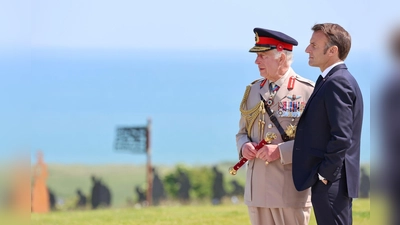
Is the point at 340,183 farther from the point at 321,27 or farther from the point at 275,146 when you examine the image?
the point at 321,27

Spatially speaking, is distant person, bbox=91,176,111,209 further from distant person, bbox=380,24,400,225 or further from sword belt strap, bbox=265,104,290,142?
distant person, bbox=380,24,400,225

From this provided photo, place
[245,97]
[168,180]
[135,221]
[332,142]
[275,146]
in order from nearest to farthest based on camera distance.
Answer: [332,142]
[275,146]
[245,97]
[135,221]
[168,180]

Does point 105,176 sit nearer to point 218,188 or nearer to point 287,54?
point 218,188

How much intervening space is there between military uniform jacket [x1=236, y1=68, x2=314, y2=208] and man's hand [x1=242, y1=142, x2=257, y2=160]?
0.22 feet

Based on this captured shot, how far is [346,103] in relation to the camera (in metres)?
4.09

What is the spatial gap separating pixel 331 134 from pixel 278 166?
69 centimetres

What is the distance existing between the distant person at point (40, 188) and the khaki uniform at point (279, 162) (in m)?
8.49

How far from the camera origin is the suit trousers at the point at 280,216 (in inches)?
181

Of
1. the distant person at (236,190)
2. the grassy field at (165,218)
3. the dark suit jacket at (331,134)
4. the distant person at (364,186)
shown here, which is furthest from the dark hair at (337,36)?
the distant person at (236,190)

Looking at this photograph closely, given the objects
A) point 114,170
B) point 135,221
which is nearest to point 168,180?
point 135,221

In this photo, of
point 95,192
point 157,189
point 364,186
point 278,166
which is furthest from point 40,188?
point 278,166

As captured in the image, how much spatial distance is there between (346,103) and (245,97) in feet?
3.34

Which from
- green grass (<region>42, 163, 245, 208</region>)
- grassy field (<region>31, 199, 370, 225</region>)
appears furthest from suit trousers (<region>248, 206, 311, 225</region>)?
green grass (<region>42, 163, 245, 208</region>)

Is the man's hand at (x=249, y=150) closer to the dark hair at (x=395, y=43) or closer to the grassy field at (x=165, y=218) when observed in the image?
the dark hair at (x=395, y=43)
